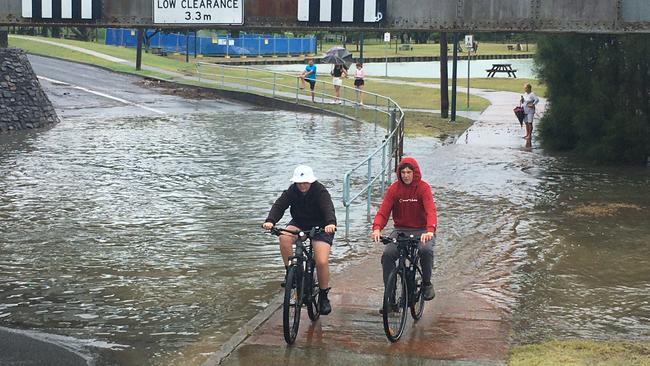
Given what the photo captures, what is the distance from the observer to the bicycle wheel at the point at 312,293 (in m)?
9.76

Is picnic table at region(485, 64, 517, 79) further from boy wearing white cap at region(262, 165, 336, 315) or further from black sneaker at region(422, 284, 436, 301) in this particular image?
boy wearing white cap at region(262, 165, 336, 315)

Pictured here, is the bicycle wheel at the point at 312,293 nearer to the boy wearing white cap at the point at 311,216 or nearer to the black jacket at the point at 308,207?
the boy wearing white cap at the point at 311,216

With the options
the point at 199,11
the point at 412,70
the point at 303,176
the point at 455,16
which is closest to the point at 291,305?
the point at 303,176

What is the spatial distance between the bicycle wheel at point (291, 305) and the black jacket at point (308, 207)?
2.37 feet

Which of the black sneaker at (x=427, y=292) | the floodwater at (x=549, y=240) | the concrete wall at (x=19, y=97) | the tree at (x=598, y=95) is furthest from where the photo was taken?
the concrete wall at (x=19, y=97)

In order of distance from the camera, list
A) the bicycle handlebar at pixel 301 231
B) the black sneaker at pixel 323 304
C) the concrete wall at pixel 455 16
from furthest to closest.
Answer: the concrete wall at pixel 455 16
the black sneaker at pixel 323 304
the bicycle handlebar at pixel 301 231

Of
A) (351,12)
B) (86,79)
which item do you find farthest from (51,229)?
(86,79)

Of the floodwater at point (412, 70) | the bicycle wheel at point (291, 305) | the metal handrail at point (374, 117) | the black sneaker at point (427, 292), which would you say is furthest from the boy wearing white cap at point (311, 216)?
the floodwater at point (412, 70)

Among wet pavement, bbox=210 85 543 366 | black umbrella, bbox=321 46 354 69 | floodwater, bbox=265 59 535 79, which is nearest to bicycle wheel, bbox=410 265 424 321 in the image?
wet pavement, bbox=210 85 543 366

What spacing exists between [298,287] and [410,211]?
4.51 ft

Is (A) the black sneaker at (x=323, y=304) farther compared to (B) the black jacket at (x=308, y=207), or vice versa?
(A) the black sneaker at (x=323, y=304)

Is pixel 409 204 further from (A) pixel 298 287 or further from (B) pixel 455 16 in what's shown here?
(B) pixel 455 16

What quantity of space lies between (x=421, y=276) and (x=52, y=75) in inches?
1529

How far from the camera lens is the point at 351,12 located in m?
16.2
